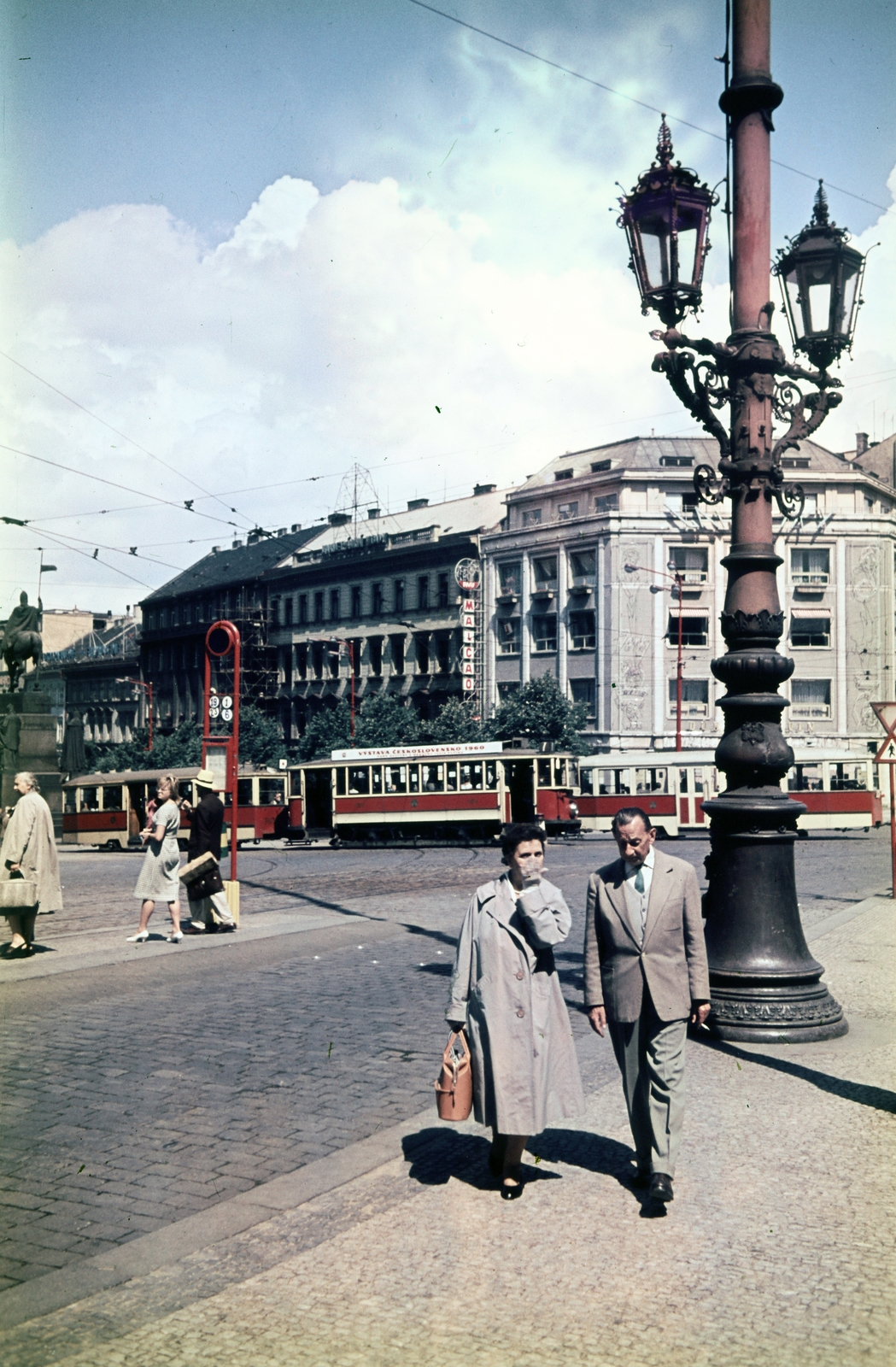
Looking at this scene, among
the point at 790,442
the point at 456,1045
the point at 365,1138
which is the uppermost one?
the point at 790,442

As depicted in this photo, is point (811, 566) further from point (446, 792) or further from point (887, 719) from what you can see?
point (887, 719)

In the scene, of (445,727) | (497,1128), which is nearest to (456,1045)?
(497,1128)

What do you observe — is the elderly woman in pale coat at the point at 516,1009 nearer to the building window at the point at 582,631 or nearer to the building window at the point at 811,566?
the building window at the point at 582,631

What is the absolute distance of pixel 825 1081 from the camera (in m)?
6.96

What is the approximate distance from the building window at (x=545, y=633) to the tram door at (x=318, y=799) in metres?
23.3

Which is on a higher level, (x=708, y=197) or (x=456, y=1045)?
(x=708, y=197)

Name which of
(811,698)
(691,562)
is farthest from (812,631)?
(691,562)

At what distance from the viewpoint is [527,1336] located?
383 cm

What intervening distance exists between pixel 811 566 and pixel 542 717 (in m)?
16.2

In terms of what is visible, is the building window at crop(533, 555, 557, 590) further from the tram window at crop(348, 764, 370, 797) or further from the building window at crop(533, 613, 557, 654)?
the tram window at crop(348, 764, 370, 797)

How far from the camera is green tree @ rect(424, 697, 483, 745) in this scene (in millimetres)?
56781

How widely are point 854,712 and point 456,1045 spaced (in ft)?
188

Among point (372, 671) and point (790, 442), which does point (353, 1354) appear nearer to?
point (790, 442)

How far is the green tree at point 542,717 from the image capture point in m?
54.8
